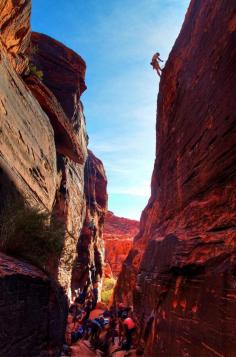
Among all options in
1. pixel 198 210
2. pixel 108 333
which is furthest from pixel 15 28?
pixel 108 333

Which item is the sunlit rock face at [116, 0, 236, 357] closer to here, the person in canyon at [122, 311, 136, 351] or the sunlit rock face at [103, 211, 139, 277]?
the person in canyon at [122, 311, 136, 351]

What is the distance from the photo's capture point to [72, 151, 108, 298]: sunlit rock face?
26.1 metres

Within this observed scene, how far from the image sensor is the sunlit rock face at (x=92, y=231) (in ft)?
85.7

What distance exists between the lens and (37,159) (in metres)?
11.6

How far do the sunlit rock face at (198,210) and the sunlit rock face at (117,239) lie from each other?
44.0 meters

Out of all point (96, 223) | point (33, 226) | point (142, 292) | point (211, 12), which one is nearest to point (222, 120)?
point (211, 12)

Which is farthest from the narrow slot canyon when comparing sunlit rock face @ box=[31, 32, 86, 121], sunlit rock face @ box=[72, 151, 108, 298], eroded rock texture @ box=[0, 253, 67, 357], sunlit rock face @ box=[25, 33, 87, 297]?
sunlit rock face @ box=[72, 151, 108, 298]

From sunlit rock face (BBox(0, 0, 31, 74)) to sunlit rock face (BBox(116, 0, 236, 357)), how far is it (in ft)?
20.2

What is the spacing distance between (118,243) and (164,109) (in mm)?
49796

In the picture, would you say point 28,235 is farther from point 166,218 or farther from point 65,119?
point 65,119

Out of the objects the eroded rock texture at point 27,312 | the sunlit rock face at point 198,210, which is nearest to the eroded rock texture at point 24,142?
the eroded rock texture at point 27,312

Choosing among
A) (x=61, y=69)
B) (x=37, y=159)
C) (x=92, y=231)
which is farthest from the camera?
(x=92, y=231)

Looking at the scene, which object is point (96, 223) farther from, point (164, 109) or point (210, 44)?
point (210, 44)

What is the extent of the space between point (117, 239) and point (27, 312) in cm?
5606
